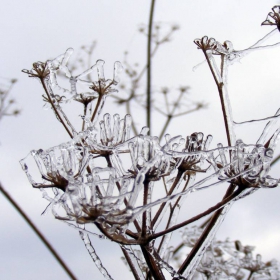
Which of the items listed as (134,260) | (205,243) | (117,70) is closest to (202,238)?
(205,243)

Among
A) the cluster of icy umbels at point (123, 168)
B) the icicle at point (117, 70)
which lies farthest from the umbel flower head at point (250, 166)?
the icicle at point (117, 70)

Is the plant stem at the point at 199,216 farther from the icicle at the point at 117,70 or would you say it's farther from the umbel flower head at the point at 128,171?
the icicle at the point at 117,70

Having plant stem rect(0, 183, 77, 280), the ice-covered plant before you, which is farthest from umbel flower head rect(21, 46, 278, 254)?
plant stem rect(0, 183, 77, 280)

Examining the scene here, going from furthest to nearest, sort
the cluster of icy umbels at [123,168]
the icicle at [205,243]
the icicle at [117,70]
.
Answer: the icicle at [117,70]
the icicle at [205,243]
the cluster of icy umbels at [123,168]

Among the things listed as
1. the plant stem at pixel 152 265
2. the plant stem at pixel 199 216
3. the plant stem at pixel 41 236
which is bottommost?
the plant stem at pixel 152 265

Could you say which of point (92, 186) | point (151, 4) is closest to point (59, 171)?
point (92, 186)

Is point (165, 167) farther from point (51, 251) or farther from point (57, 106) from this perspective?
point (51, 251)

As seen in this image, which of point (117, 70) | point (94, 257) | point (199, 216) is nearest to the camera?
point (199, 216)

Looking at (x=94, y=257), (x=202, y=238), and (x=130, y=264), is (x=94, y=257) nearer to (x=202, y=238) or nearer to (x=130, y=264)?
(x=130, y=264)

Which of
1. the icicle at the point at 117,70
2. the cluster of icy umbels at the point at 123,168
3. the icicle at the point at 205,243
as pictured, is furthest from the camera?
the icicle at the point at 117,70

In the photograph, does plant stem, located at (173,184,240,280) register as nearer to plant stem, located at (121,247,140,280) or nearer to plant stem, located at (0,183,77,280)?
plant stem, located at (121,247,140,280)

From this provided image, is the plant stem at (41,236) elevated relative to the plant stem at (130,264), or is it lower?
elevated
